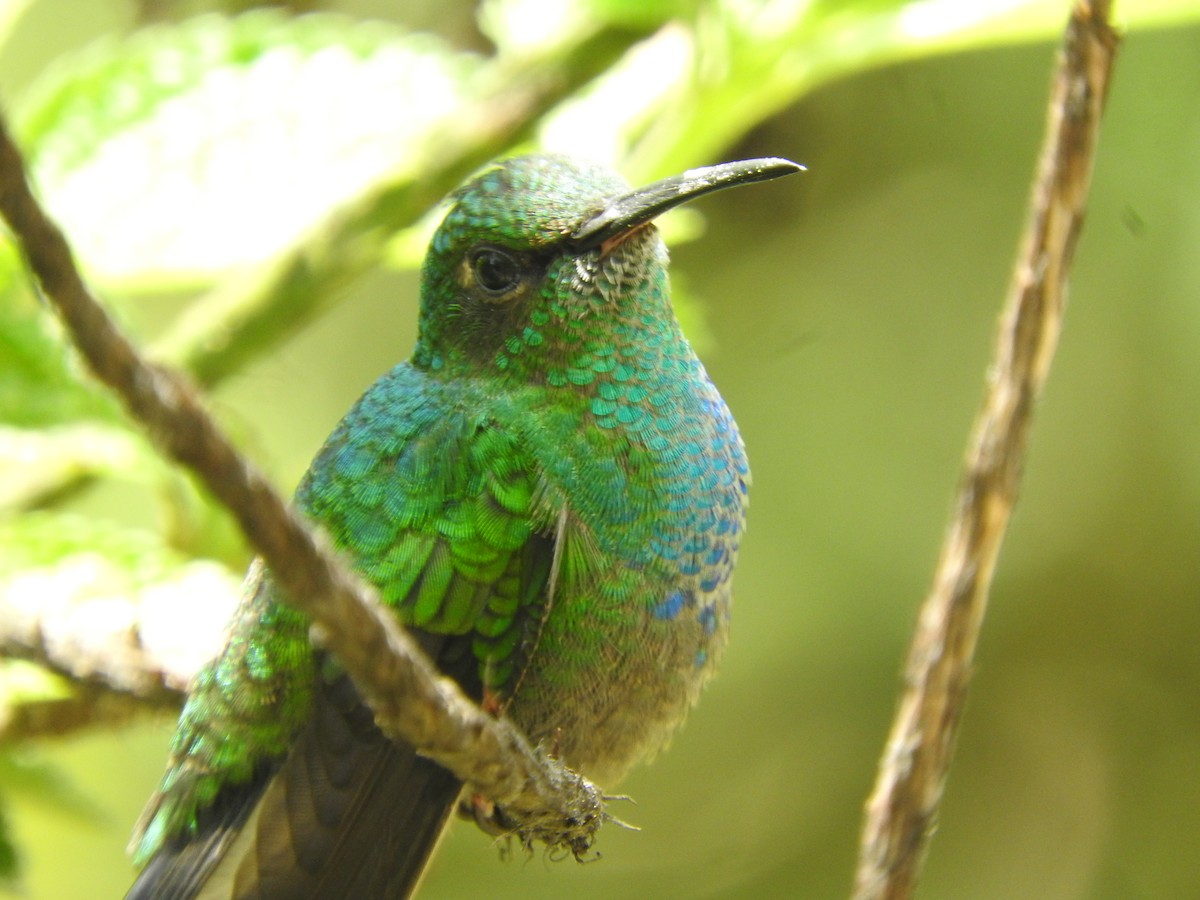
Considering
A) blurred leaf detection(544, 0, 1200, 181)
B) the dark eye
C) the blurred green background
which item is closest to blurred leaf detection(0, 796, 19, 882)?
the dark eye

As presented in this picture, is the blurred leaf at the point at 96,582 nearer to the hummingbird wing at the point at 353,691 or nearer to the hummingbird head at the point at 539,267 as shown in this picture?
the hummingbird wing at the point at 353,691

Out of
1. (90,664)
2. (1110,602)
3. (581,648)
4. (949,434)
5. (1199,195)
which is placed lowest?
(90,664)

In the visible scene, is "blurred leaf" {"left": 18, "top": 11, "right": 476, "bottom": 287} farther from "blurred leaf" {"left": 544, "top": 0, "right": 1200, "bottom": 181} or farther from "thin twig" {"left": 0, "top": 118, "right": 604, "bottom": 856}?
"thin twig" {"left": 0, "top": 118, "right": 604, "bottom": 856}

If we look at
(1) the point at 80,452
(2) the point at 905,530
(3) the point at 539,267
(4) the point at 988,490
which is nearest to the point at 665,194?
(3) the point at 539,267

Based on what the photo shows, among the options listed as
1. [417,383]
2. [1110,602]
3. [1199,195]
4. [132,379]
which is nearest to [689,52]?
[417,383]

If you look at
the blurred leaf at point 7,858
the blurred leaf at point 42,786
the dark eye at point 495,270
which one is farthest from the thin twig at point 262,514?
the blurred leaf at point 42,786

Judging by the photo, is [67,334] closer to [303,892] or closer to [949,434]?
[303,892]

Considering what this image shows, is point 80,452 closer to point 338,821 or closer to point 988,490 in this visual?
point 338,821
